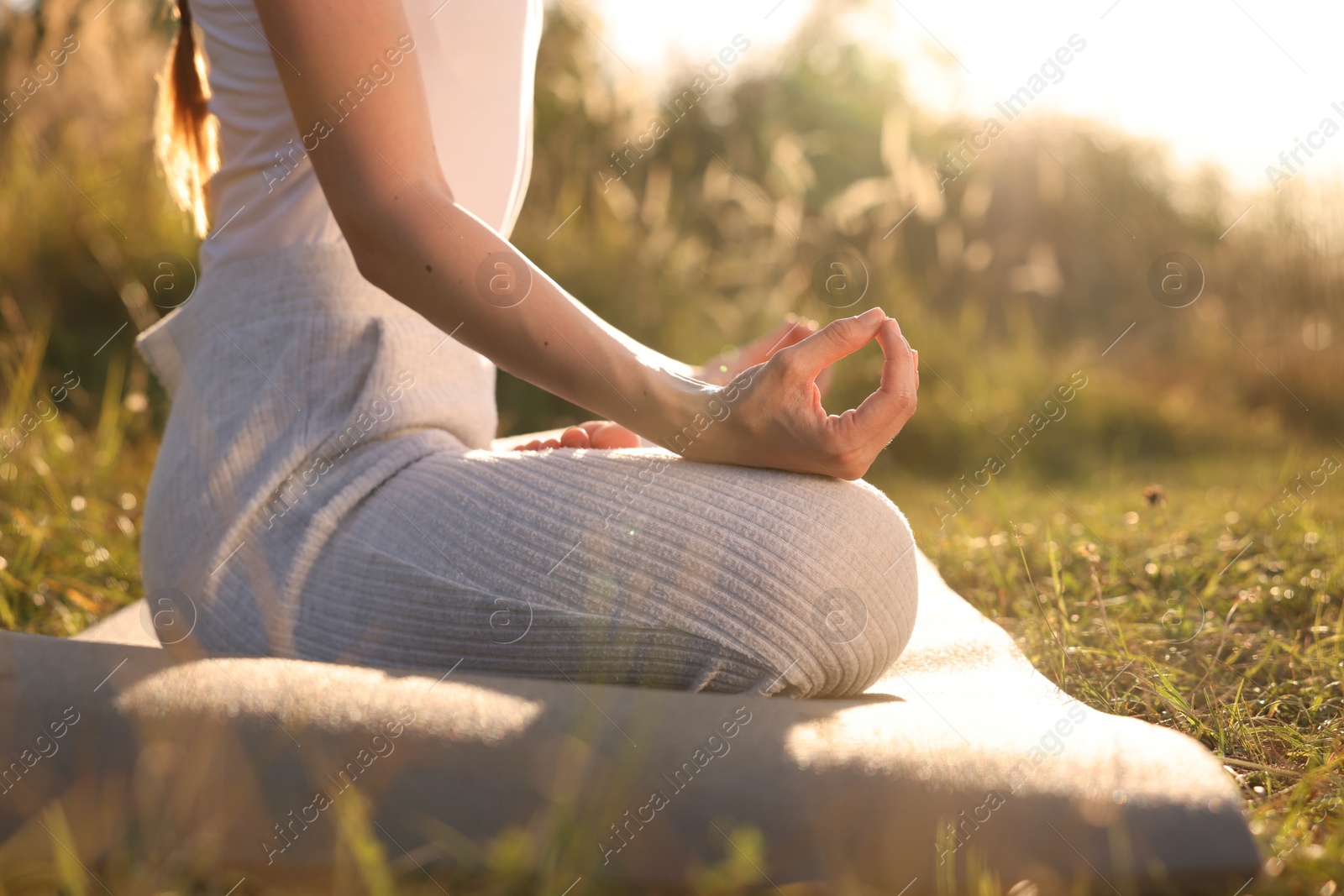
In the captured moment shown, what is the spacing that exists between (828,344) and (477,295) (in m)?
0.31

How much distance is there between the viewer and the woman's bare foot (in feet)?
4.24

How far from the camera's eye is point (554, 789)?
774 mm

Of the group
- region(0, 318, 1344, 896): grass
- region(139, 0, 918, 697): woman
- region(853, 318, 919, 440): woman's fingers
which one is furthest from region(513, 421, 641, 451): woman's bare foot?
region(0, 318, 1344, 896): grass

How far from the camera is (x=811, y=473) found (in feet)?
3.16

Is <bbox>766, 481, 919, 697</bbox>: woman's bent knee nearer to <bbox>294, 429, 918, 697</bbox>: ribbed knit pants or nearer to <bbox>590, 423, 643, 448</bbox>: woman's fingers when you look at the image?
<bbox>294, 429, 918, 697</bbox>: ribbed knit pants

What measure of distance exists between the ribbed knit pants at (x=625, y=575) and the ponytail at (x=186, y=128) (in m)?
0.60

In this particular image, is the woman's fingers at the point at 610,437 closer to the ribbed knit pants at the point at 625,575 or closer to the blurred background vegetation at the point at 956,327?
the ribbed knit pants at the point at 625,575

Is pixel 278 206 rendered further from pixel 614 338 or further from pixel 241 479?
pixel 614 338

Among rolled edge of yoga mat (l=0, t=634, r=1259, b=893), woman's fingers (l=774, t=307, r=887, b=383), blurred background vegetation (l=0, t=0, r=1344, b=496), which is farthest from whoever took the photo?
blurred background vegetation (l=0, t=0, r=1344, b=496)

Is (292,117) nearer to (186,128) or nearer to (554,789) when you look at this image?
(186,128)

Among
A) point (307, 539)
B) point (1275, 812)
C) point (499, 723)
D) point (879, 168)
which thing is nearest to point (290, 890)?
point (499, 723)

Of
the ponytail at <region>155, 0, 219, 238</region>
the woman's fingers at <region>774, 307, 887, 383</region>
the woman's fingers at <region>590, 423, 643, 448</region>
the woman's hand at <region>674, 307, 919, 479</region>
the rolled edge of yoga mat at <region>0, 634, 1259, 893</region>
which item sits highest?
the ponytail at <region>155, 0, 219, 238</region>

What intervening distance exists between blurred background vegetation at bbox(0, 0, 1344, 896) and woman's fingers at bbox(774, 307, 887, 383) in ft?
1.66

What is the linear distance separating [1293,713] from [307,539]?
110cm
